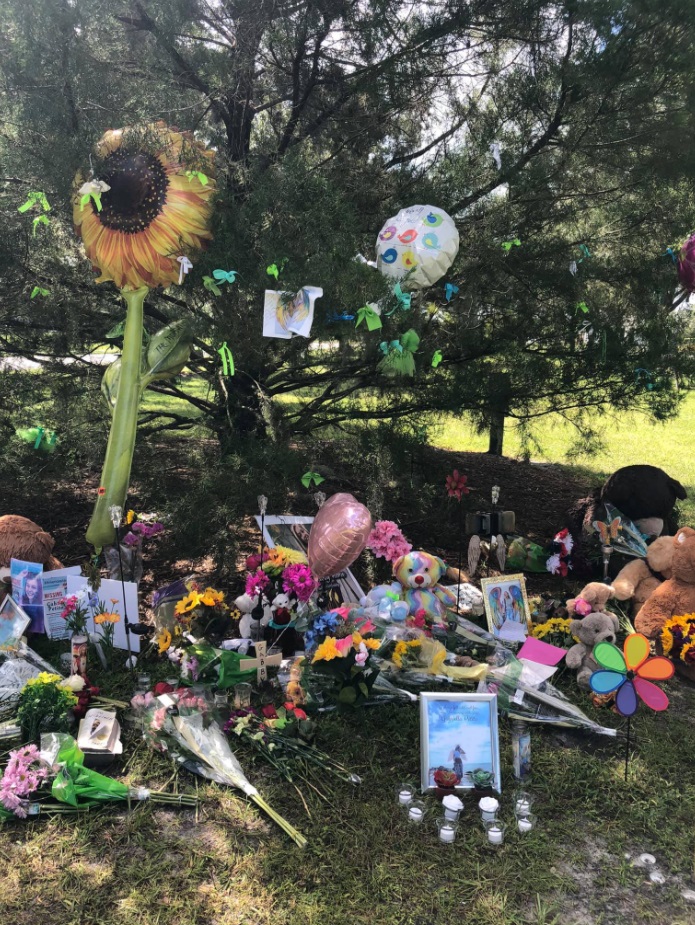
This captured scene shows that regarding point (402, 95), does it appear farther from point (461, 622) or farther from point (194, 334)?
point (461, 622)

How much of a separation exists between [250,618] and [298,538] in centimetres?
64

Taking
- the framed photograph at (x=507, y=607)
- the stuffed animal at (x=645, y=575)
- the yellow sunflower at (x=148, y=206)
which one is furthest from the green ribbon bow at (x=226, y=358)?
the stuffed animal at (x=645, y=575)

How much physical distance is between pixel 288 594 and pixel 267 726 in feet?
2.30

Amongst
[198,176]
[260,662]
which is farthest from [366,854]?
[198,176]

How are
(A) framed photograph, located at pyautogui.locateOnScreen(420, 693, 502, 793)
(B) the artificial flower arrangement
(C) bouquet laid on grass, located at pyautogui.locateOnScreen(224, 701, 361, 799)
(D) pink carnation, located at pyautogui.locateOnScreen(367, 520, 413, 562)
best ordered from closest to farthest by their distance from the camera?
1. (A) framed photograph, located at pyautogui.locateOnScreen(420, 693, 502, 793)
2. (C) bouquet laid on grass, located at pyautogui.locateOnScreen(224, 701, 361, 799)
3. (B) the artificial flower arrangement
4. (D) pink carnation, located at pyautogui.locateOnScreen(367, 520, 413, 562)

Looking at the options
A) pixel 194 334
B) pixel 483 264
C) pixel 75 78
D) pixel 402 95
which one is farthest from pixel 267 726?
pixel 402 95

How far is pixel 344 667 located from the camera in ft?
10.00

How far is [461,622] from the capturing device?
3.86 m

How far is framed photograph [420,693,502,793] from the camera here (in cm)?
267

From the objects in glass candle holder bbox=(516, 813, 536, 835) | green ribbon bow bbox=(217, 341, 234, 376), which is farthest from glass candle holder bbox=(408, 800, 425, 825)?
green ribbon bow bbox=(217, 341, 234, 376)

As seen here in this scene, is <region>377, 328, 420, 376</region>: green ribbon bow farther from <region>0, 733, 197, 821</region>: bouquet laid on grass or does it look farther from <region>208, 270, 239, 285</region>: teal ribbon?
<region>0, 733, 197, 821</region>: bouquet laid on grass

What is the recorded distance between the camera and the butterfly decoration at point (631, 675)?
2725 millimetres

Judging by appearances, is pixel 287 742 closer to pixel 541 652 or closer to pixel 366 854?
pixel 366 854

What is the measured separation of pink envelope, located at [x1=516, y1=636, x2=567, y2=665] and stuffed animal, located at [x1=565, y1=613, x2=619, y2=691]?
1.9 inches
